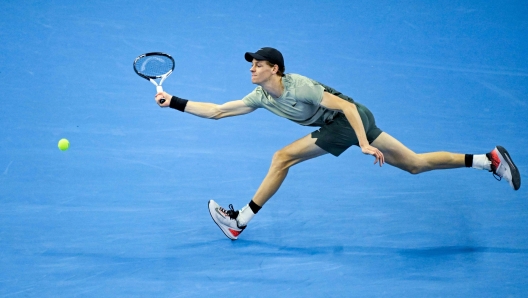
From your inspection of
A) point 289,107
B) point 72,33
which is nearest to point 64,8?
point 72,33

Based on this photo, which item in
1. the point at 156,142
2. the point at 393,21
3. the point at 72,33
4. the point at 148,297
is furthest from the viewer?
the point at 393,21

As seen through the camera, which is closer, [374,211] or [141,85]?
[374,211]

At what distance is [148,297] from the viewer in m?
5.12

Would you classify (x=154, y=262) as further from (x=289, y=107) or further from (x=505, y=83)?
(x=505, y=83)

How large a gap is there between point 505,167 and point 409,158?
2.79 feet

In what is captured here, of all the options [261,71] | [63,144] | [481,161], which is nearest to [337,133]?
[261,71]

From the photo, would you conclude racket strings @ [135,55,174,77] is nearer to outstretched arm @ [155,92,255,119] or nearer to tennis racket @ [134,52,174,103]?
tennis racket @ [134,52,174,103]

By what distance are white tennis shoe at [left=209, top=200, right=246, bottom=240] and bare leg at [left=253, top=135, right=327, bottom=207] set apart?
0.79 ft

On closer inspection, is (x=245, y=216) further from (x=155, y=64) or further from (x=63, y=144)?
(x=63, y=144)

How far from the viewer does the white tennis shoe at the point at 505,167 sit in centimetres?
590

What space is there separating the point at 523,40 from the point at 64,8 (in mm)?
5945

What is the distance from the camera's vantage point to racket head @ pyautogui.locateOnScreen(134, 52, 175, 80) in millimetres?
6082

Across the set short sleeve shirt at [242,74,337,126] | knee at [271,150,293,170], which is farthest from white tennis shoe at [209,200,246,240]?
short sleeve shirt at [242,74,337,126]

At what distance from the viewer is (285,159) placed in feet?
18.9
